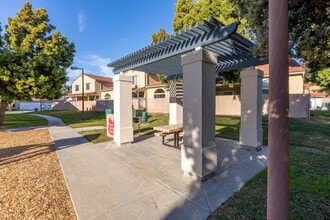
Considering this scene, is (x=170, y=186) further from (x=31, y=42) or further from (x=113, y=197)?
(x=31, y=42)

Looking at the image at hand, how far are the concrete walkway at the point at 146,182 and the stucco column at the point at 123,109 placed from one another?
641 millimetres

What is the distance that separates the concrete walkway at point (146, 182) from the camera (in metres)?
2.99

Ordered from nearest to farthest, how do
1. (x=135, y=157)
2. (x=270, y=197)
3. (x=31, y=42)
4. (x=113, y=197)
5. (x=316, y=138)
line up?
1. (x=270, y=197)
2. (x=113, y=197)
3. (x=135, y=157)
4. (x=316, y=138)
5. (x=31, y=42)

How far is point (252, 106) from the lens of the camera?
600cm

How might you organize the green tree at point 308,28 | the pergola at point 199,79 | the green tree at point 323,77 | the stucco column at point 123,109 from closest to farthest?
the green tree at point 308,28 < the pergola at point 199,79 < the stucco column at point 123,109 < the green tree at point 323,77

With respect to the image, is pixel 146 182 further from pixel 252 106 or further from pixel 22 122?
pixel 22 122

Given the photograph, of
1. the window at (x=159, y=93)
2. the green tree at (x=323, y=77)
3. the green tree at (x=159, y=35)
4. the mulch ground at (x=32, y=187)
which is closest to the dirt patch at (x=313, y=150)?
the mulch ground at (x=32, y=187)

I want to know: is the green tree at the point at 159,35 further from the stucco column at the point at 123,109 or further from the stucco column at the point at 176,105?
the stucco column at the point at 123,109

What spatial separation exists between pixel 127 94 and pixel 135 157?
270 centimetres

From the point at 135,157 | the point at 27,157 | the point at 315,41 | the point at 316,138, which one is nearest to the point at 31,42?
the point at 27,157

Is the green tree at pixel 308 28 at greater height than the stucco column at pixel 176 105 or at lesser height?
greater

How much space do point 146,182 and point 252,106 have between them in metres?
4.54

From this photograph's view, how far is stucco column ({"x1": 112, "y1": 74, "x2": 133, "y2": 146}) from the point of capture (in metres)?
6.87

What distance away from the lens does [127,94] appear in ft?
23.0
